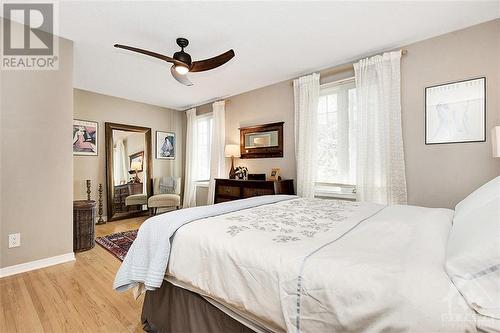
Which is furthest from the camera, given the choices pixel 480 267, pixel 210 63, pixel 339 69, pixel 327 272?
pixel 339 69

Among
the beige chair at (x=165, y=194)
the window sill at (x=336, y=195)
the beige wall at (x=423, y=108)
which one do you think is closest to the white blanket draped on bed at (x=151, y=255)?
the window sill at (x=336, y=195)

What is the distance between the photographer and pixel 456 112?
98.8 inches

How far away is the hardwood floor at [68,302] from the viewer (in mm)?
1598

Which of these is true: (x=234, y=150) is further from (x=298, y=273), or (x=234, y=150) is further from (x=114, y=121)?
(x=298, y=273)

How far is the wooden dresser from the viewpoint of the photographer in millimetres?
3504

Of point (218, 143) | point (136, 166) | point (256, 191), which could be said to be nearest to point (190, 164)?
point (218, 143)

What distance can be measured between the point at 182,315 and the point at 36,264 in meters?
2.15

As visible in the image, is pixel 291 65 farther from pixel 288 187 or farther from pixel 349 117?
pixel 288 187

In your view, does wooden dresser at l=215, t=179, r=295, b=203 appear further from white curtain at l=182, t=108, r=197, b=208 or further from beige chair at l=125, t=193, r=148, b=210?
beige chair at l=125, t=193, r=148, b=210

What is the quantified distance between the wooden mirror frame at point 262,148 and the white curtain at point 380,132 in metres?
1.27

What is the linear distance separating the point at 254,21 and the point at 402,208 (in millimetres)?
2166

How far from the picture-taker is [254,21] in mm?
2363

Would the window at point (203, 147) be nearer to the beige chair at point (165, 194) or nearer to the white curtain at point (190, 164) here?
the white curtain at point (190, 164)

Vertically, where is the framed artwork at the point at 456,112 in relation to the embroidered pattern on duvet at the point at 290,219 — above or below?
above
